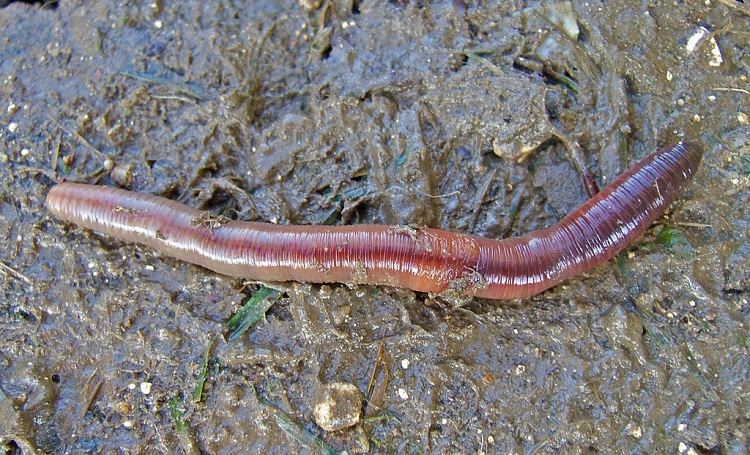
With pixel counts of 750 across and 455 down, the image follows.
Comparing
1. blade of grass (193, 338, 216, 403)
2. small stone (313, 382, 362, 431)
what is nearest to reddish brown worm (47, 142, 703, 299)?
blade of grass (193, 338, 216, 403)

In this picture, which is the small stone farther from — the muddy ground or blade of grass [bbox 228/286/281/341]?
blade of grass [bbox 228/286/281/341]

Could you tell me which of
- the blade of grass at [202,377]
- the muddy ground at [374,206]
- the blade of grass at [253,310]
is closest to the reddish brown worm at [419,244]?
the blade of grass at [253,310]

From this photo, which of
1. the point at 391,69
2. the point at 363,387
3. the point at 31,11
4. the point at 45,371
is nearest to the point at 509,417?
the point at 363,387

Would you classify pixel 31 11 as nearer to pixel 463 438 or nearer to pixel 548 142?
pixel 548 142

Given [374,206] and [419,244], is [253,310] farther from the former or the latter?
[419,244]

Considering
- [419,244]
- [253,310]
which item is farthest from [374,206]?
[253,310]

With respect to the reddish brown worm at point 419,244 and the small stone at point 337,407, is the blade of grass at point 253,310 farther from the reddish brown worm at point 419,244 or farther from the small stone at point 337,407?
the small stone at point 337,407
